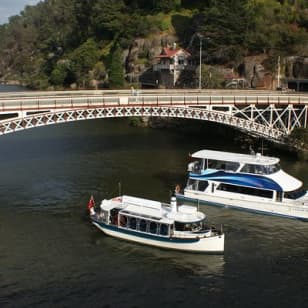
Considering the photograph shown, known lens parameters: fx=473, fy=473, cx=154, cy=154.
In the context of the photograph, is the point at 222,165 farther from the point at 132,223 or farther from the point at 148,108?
the point at 148,108

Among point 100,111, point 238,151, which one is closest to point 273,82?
point 238,151

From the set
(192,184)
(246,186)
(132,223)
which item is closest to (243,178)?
(246,186)

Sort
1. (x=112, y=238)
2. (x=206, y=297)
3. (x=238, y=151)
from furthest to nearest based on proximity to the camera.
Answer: (x=238, y=151) < (x=112, y=238) < (x=206, y=297)

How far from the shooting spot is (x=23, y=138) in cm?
8519

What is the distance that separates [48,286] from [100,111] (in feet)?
97.9

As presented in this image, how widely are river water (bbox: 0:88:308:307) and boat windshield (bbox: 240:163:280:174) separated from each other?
451 centimetres

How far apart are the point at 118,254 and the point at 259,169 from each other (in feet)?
59.4

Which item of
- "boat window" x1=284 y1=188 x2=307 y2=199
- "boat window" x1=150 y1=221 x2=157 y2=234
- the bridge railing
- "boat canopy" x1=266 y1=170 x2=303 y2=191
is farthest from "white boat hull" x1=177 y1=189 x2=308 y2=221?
the bridge railing

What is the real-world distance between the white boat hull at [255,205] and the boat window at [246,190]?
86 centimetres

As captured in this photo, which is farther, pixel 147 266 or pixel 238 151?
pixel 238 151

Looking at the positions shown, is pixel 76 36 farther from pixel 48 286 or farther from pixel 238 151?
pixel 48 286

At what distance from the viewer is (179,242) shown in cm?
3794

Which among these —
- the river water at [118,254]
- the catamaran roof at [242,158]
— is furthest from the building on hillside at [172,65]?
the catamaran roof at [242,158]

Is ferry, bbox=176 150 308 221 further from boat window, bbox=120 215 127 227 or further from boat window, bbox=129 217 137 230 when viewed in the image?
boat window, bbox=129 217 137 230
